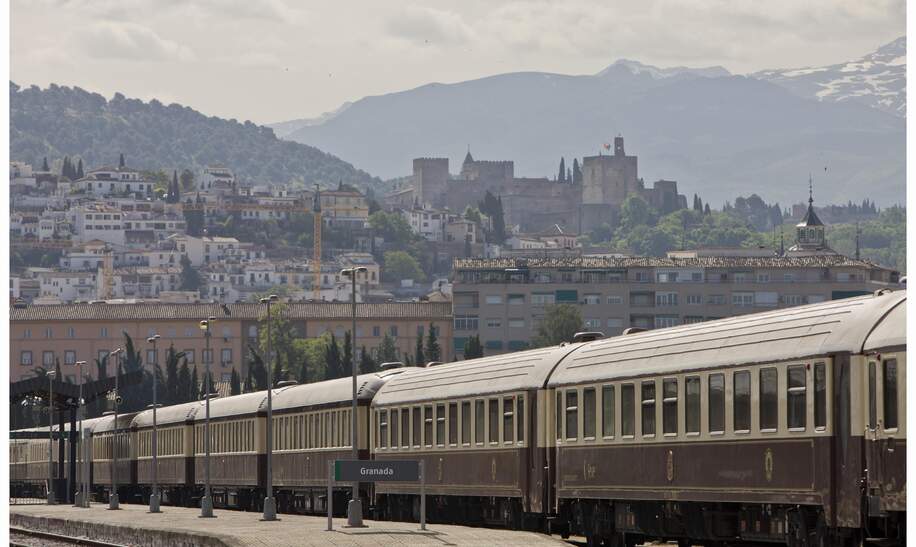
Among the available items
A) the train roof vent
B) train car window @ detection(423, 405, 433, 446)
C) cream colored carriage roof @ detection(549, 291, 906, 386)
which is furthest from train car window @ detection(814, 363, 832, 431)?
train car window @ detection(423, 405, 433, 446)

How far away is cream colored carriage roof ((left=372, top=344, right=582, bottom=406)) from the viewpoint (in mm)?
40781

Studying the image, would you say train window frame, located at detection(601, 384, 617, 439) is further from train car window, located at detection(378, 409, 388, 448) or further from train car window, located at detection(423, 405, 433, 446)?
train car window, located at detection(378, 409, 388, 448)

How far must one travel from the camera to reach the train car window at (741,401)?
1172 inches

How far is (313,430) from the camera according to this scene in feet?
201

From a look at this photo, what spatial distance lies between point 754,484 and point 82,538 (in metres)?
31.1

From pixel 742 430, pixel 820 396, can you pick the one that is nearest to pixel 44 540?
pixel 742 430

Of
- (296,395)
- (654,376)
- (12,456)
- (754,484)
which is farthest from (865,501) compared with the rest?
(12,456)

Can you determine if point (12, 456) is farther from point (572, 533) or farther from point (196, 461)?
point (572, 533)

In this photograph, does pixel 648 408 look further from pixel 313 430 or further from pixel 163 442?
pixel 163 442

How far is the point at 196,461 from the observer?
3164 inches

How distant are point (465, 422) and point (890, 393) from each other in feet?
68.5

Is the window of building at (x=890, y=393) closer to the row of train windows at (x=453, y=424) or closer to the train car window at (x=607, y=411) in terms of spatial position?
the train car window at (x=607, y=411)

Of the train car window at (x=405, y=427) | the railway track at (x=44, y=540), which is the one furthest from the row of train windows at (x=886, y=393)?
the railway track at (x=44, y=540)

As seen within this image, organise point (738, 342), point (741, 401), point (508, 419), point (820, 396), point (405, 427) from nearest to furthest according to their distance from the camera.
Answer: point (820, 396)
point (741, 401)
point (738, 342)
point (508, 419)
point (405, 427)
